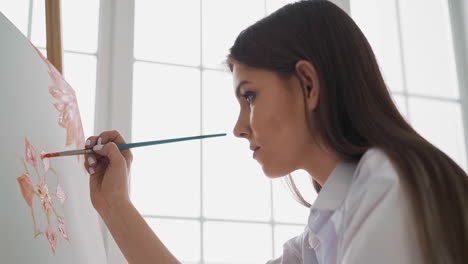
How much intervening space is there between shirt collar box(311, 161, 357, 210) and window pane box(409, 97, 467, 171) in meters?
1.50

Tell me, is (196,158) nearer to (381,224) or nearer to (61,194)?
(61,194)

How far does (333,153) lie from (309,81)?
13cm

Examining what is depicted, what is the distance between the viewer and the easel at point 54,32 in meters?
1.23

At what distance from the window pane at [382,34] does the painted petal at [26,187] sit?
175cm

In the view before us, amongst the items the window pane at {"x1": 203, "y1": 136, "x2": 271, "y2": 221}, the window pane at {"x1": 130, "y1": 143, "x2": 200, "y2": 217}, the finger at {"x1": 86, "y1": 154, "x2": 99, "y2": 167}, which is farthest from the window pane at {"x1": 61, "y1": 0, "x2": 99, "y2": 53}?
the finger at {"x1": 86, "y1": 154, "x2": 99, "y2": 167}

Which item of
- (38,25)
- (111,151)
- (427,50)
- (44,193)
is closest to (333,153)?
(111,151)

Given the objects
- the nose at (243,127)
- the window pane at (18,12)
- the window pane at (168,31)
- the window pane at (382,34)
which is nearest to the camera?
the nose at (243,127)

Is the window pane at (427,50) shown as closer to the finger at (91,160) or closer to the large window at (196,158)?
the large window at (196,158)

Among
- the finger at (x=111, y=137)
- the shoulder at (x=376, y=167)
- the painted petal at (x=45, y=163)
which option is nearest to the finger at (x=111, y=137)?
the finger at (x=111, y=137)

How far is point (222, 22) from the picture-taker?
2236 mm

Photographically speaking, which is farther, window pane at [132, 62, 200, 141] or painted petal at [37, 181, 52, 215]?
window pane at [132, 62, 200, 141]

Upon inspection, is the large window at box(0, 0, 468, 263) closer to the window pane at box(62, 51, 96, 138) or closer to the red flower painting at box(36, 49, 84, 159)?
the window pane at box(62, 51, 96, 138)

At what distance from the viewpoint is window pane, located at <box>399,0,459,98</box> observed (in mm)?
2480

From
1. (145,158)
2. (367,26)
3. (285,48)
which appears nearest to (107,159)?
(285,48)
